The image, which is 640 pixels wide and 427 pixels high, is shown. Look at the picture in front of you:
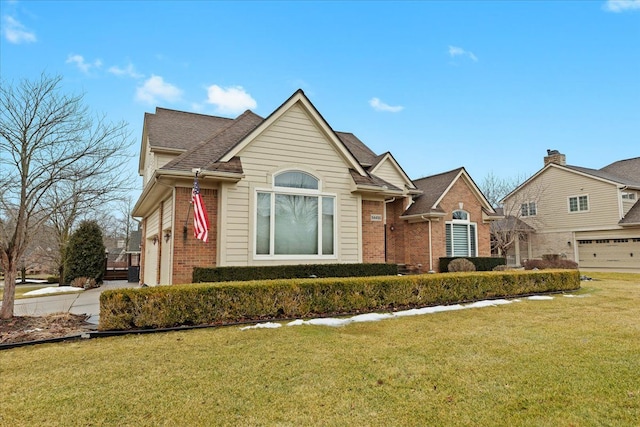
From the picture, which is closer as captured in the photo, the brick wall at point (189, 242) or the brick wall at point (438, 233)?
the brick wall at point (189, 242)

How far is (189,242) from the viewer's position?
387 inches

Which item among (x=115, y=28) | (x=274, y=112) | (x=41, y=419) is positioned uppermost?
(x=115, y=28)

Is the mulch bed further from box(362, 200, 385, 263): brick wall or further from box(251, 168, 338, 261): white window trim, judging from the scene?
box(362, 200, 385, 263): brick wall

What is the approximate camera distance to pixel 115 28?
40.1 feet

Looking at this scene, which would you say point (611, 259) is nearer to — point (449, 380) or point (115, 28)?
point (449, 380)

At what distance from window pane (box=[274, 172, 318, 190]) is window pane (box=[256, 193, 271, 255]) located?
58 cm

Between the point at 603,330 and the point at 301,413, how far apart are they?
5.91 m

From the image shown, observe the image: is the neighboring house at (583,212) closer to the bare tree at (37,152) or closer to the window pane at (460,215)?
the window pane at (460,215)

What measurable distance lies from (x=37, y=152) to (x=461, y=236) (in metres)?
17.4

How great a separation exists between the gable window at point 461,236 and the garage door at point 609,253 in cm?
1319

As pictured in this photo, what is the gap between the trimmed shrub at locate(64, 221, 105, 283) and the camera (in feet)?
61.8

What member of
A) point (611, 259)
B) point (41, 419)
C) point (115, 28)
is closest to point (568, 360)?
point (41, 419)

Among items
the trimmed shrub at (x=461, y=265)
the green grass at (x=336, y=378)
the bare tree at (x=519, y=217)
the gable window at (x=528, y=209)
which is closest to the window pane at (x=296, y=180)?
the green grass at (x=336, y=378)

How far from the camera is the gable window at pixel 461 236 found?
18.2 metres
